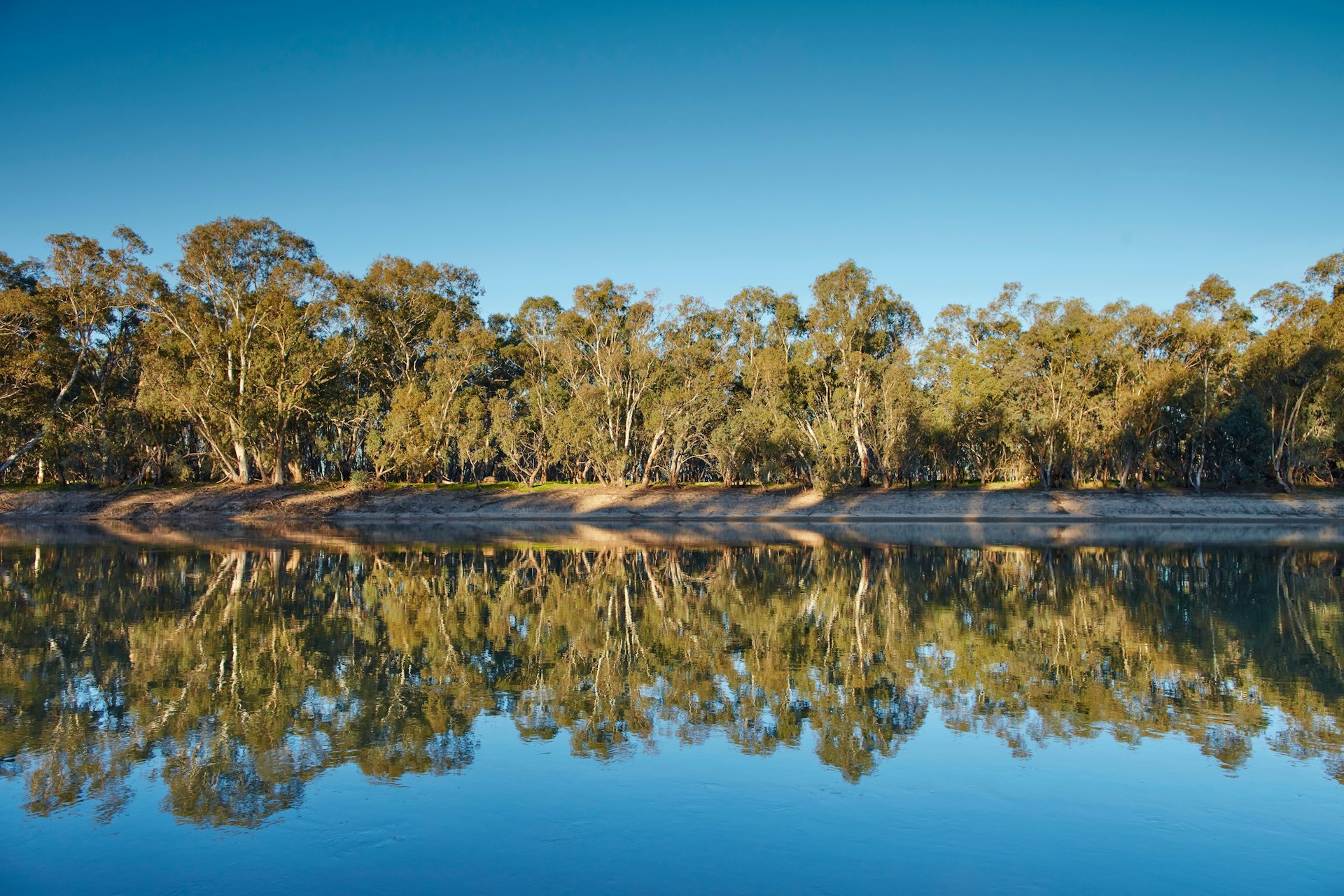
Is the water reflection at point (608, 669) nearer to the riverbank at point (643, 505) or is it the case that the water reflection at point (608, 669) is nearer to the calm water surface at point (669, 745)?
the calm water surface at point (669, 745)

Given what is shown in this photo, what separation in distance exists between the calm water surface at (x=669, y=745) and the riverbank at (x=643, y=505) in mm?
32519

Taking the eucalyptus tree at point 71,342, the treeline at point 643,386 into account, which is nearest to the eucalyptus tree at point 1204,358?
the treeline at point 643,386

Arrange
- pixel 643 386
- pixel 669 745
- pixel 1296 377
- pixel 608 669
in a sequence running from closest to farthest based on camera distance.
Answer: pixel 669 745 → pixel 608 669 → pixel 1296 377 → pixel 643 386

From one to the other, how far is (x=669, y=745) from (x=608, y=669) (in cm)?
319

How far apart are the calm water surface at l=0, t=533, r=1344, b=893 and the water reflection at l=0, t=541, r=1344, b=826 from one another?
62 mm

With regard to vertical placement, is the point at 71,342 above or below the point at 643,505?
above

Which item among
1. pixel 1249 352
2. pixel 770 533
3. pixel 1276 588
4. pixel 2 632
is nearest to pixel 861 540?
pixel 770 533

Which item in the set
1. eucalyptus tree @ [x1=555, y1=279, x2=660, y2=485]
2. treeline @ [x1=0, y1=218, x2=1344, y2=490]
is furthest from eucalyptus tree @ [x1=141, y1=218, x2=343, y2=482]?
eucalyptus tree @ [x1=555, y1=279, x2=660, y2=485]

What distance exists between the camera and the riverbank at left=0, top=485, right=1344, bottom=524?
47844 mm

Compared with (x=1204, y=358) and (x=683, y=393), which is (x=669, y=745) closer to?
(x=683, y=393)

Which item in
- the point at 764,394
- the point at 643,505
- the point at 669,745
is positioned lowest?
the point at 669,745

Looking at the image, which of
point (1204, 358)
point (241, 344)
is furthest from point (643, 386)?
point (1204, 358)

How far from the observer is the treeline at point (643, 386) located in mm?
51500

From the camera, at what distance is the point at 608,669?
1139 cm
